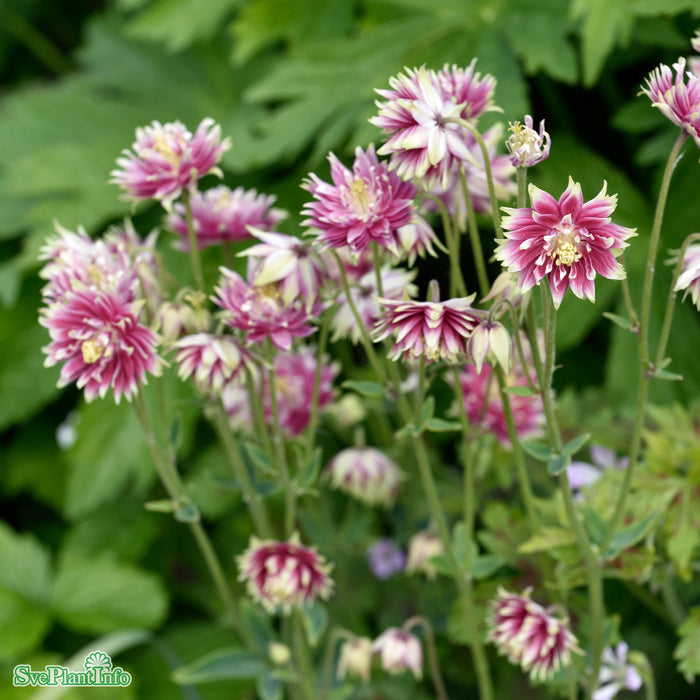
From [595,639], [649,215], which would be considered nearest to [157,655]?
[595,639]

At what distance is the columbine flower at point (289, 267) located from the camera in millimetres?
790

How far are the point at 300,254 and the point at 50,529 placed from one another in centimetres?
144

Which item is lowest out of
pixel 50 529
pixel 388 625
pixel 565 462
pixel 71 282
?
pixel 50 529

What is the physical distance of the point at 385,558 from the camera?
53.6 inches

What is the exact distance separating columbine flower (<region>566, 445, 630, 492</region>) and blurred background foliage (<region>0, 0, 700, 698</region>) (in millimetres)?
63

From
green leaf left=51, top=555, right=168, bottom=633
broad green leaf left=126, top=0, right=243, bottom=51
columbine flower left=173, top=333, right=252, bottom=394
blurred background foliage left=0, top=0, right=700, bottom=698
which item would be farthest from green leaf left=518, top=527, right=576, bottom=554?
broad green leaf left=126, top=0, right=243, bottom=51

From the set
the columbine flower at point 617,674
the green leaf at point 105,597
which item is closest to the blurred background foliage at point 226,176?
the green leaf at point 105,597

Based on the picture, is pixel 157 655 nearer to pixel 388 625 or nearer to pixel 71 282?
pixel 388 625

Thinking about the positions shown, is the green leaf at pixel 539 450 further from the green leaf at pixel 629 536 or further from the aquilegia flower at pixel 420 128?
the aquilegia flower at pixel 420 128

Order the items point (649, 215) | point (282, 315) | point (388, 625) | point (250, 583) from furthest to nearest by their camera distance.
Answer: point (649, 215)
point (388, 625)
point (250, 583)
point (282, 315)

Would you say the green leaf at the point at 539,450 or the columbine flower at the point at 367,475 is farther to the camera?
the columbine flower at the point at 367,475

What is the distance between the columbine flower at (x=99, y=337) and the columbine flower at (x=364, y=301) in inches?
7.6

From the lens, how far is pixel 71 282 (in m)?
0.80

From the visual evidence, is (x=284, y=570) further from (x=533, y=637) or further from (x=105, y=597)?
(x=105, y=597)
